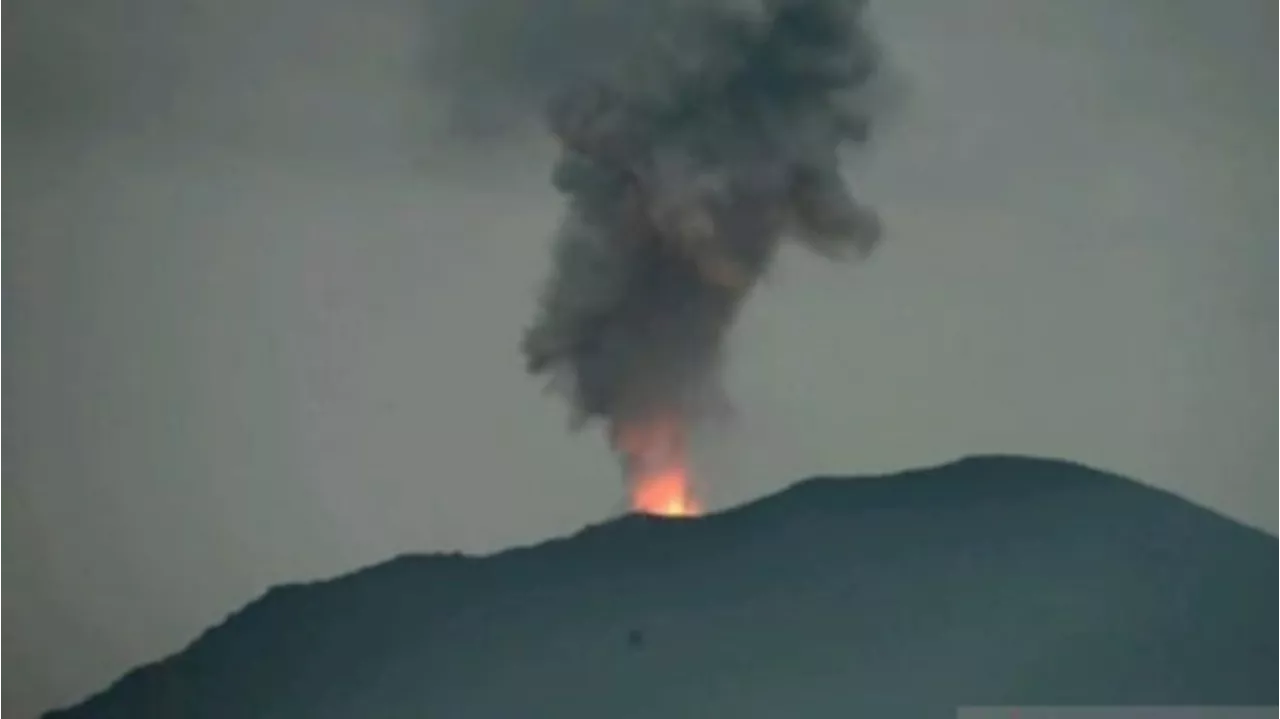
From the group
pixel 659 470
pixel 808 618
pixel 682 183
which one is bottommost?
pixel 808 618

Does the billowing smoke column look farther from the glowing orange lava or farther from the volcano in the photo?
the volcano

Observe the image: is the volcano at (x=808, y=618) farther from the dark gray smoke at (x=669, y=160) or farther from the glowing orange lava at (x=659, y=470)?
the dark gray smoke at (x=669, y=160)

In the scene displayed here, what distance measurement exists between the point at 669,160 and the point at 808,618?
2.72ft

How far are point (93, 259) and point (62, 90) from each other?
0.31m

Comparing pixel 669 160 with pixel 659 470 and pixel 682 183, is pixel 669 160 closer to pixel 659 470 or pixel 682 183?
pixel 682 183

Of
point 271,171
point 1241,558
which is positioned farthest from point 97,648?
point 1241,558

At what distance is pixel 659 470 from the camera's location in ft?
10.1

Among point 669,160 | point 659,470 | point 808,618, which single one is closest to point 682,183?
point 669,160

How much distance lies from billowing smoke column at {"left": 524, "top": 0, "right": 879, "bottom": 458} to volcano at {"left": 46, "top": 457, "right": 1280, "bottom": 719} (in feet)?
0.98

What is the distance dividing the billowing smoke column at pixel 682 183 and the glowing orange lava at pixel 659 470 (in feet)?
0.09

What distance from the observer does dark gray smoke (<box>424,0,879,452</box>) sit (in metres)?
3.04

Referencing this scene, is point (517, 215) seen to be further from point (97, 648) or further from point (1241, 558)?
point (1241, 558)

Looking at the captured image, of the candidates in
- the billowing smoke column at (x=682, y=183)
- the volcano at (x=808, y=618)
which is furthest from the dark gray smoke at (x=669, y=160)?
the volcano at (x=808, y=618)

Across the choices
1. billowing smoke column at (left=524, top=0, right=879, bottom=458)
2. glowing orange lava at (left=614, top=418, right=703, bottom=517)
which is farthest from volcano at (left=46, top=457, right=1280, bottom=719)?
billowing smoke column at (left=524, top=0, right=879, bottom=458)
